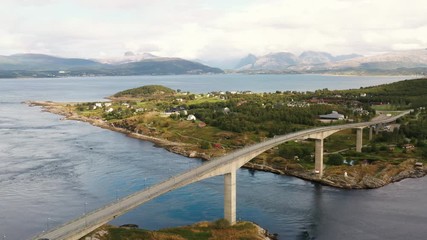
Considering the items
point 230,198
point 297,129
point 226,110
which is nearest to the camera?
point 230,198

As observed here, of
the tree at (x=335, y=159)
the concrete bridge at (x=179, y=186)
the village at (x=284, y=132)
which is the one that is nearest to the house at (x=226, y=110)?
the village at (x=284, y=132)

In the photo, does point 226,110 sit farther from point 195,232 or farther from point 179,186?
point 179,186

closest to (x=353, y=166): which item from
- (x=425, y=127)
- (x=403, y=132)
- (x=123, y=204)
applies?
(x=403, y=132)

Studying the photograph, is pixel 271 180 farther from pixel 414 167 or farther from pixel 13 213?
pixel 13 213

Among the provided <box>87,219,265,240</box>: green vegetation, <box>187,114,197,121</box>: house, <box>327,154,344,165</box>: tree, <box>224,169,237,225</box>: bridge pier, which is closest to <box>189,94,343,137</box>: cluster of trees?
<box>187,114,197,121</box>: house

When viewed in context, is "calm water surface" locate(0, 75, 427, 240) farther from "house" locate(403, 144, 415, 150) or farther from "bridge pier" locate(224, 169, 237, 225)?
"house" locate(403, 144, 415, 150)

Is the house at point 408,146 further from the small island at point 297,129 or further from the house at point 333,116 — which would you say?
the house at point 333,116

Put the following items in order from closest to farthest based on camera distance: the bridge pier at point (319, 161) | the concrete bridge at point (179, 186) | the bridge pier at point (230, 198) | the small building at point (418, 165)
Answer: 1. the concrete bridge at point (179, 186)
2. the bridge pier at point (230, 198)
3. the bridge pier at point (319, 161)
4. the small building at point (418, 165)

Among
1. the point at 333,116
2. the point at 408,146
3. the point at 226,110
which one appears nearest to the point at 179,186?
the point at 408,146

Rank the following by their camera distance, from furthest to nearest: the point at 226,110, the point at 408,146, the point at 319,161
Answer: the point at 226,110, the point at 408,146, the point at 319,161
